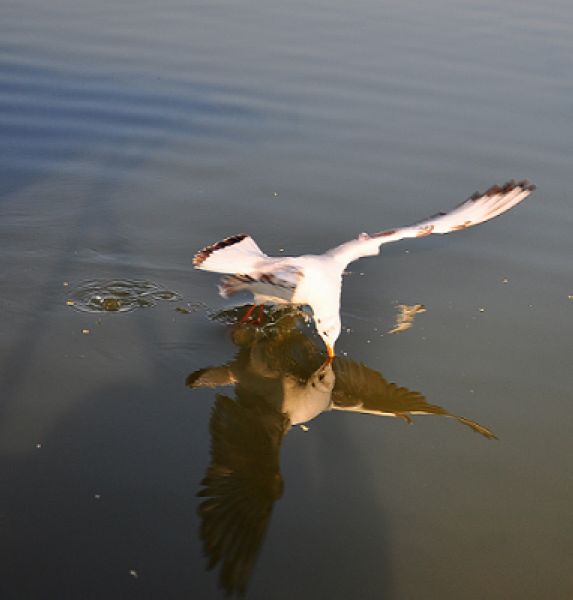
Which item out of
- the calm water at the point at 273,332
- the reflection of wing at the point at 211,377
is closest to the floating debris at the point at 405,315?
the calm water at the point at 273,332

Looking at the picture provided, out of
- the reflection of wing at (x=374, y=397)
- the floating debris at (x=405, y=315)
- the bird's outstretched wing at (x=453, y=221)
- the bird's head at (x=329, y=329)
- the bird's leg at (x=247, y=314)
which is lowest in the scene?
the reflection of wing at (x=374, y=397)

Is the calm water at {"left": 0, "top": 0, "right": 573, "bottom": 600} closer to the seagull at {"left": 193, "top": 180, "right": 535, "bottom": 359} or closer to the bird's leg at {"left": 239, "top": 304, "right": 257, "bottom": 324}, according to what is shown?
the bird's leg at {"left": 239, "top": 304, "right": 257, "bottom": 324}

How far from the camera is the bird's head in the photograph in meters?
5.88

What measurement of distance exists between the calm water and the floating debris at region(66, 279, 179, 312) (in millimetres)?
27

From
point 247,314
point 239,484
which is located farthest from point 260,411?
point 247,314

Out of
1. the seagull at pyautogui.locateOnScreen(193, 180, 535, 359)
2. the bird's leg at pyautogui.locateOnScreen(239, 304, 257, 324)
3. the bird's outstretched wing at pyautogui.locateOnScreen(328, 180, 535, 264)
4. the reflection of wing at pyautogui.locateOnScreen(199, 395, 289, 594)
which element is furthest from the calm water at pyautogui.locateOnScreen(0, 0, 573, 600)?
the bird's outstretched wing at pyautogui.locateOnScreen(328, 180, 535, 264)

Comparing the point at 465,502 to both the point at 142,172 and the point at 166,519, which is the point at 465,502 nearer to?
the point at 166,519

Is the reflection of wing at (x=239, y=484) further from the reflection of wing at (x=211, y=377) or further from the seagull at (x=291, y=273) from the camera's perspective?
the seagull at (x=291, y=273)

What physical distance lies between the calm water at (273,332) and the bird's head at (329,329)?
7.5 inches

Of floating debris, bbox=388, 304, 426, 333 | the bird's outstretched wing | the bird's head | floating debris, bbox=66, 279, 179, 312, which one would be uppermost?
the bird's outstretched wing

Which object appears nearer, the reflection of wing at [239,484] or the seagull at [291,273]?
the reflection of wing at [239,484]

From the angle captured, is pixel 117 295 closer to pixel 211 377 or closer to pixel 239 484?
pixel 211 377

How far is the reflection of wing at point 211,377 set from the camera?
225 inches

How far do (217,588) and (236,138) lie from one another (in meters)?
5.43
